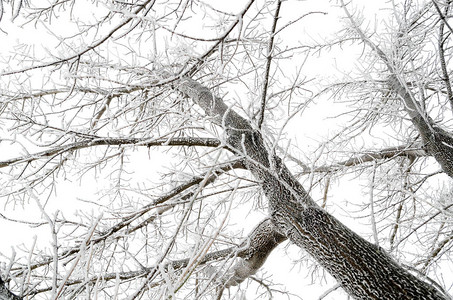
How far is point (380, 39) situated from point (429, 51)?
2.09 feet

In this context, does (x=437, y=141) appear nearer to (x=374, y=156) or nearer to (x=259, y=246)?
Result: (x=374, y=156)

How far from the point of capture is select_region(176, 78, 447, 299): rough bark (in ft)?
6.71

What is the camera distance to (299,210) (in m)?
2.57

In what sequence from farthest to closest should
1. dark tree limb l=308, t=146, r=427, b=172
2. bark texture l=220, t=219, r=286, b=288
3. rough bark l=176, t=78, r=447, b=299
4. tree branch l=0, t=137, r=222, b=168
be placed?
dark tree limb l=308, t=146, r=427, b=172 < bark texture l=220, t=219, r=286, b=288 < tree branch l=0, t=137, r=222, b=168 < rough bark l=176, t=78, r=447, b=299

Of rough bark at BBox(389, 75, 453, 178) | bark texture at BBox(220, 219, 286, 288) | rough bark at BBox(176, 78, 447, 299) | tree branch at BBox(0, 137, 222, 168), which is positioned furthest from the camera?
rough bark at BBox(389, 75, 453, 178)

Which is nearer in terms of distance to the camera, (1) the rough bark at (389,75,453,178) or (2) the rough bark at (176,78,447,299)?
(2) the rough bark at (176,78,447,299)

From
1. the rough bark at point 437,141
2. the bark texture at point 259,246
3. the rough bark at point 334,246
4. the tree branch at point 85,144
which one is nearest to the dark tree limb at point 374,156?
the rough bark at point 437,141

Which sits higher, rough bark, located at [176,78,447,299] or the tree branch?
the tree branch

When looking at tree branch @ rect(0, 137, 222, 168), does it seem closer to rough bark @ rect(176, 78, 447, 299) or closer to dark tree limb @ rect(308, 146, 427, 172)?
rough bark @ rect(176, 78, 447, 299)

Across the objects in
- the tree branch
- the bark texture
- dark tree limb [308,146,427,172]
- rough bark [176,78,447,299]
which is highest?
the tree branch

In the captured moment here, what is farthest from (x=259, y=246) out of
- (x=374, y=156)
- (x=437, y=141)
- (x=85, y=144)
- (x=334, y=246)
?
(x=437, y=141)

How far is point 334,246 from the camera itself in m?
2.33

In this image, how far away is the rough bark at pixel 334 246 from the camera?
6.71ft

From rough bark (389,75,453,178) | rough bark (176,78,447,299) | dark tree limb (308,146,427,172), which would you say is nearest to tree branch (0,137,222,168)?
rough bark (176,78,447,299)
